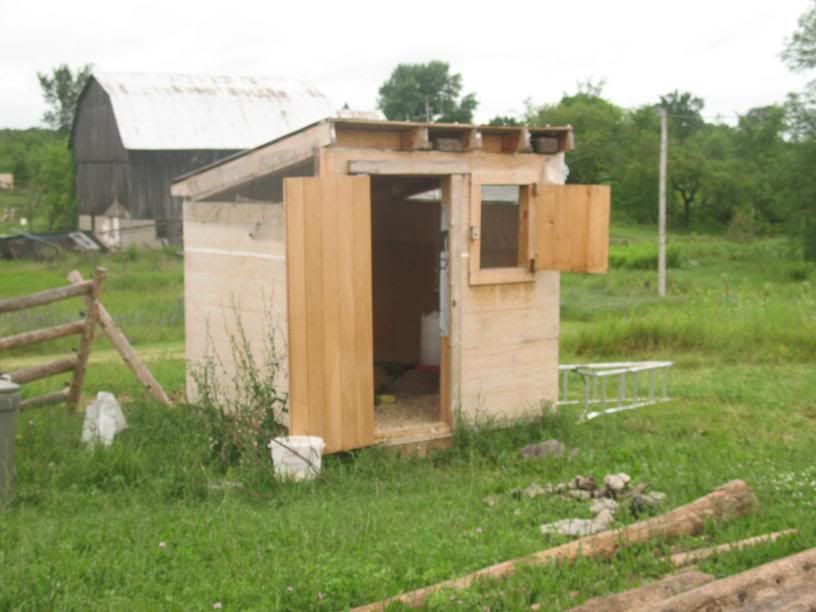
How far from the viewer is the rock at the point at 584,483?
734cm

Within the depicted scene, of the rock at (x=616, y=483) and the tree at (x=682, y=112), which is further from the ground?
the tree at (x=682, y=112)

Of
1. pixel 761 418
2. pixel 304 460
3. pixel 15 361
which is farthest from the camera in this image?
pixel 15 361

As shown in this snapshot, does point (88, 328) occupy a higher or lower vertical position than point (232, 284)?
lower

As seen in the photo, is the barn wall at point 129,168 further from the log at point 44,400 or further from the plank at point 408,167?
the plank at point 408,167

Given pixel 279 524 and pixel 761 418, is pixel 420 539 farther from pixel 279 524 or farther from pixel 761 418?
pixel 761 418

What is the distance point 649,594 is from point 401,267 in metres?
7.21

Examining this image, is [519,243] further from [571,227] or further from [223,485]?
[223,485]

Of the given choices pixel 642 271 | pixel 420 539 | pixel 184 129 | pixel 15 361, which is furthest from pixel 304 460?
pixel 184 129

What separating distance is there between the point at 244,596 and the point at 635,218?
1588 inches

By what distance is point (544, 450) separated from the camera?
8.88 metres

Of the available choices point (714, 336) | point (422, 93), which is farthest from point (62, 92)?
point (714, 336)

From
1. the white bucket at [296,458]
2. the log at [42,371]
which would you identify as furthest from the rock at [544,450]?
the log at [42,371]

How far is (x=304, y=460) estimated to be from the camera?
313 inches

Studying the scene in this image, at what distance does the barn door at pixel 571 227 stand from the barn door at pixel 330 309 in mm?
1836
